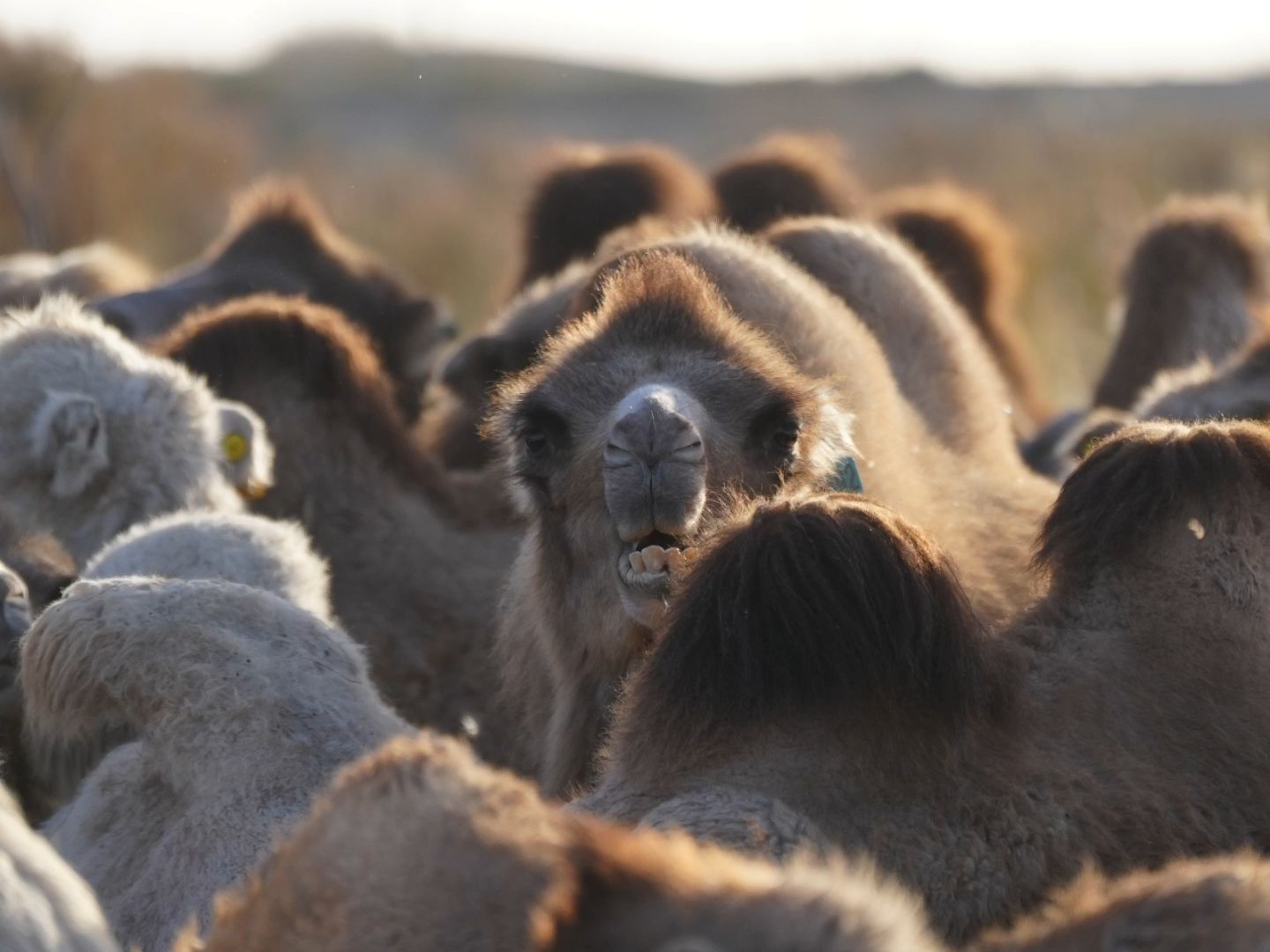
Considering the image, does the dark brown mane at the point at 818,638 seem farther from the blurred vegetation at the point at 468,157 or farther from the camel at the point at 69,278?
the blurred vegetation at the point at 468,157

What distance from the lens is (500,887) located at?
2.52 metres

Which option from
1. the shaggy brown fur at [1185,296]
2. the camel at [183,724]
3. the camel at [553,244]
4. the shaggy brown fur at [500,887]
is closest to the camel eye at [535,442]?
the camel at [183,724]

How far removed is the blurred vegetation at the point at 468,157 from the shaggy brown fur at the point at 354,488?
285 centimetres

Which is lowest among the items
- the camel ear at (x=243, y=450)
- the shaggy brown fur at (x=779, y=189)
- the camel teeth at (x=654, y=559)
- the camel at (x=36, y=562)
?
the camel at (x=36, y=562)

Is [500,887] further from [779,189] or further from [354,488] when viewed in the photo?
[779,189]

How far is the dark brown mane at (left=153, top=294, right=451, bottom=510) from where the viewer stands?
20.7ft

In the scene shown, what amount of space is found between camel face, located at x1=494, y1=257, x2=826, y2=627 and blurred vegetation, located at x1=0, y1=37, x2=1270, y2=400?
14.5 feet

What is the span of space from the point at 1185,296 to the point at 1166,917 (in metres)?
6.36

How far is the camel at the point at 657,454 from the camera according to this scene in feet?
14.3

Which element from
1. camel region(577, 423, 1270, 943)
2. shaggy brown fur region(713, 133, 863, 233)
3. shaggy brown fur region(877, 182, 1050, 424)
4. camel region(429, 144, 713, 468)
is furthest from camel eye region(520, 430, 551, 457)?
shaggy brown fur region(877, 182, 1050, 424)

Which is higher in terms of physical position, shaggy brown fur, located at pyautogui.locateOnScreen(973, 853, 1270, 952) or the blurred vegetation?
shaggy brown fur, located at pyautogui.locateOnScreen(973, 853, 1270, 952)

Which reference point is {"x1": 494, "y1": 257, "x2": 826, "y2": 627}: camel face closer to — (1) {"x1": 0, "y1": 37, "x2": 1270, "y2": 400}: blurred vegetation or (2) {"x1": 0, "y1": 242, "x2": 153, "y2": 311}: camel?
(2) {"x1": 0, "y1": 242, "x2": 153, "y2": 311}: camel

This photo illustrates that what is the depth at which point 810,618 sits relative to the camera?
10.8 ft

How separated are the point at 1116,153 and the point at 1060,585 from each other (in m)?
25.2
